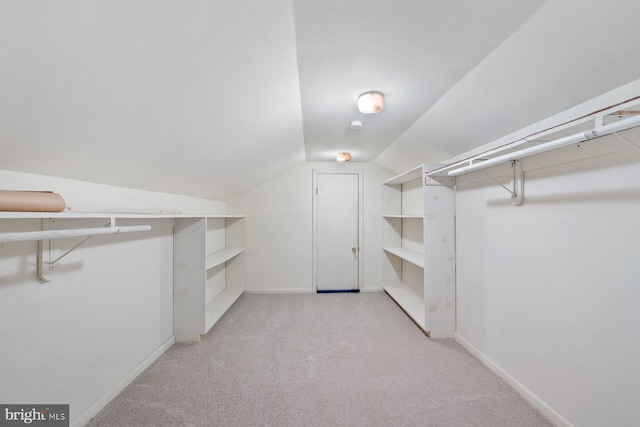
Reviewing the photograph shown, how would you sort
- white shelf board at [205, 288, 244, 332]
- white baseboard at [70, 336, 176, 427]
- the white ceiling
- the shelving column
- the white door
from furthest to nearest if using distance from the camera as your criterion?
the white door
white shelf board at [205, 288, 244, 332]
the shelving column
white baseboard at [70, 336, 176, 427]
the white ceiling

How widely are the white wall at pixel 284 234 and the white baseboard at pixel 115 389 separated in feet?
5.77

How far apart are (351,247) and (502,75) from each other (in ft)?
9.82

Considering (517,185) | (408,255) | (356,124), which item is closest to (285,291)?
(408,255)

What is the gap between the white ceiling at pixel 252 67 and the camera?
754 millimetres

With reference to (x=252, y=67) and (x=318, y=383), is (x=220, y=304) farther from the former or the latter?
(x=252, y=67)

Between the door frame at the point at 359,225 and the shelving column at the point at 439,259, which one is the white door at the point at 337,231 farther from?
the shelving column at the point at 439,259

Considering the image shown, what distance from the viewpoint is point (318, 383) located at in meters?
1.82

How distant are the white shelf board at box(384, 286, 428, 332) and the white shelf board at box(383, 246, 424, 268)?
59 centimetres

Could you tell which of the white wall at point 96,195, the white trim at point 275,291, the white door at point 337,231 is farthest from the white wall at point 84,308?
the white door at point 337,231

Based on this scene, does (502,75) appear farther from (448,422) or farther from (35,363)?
(35,363)

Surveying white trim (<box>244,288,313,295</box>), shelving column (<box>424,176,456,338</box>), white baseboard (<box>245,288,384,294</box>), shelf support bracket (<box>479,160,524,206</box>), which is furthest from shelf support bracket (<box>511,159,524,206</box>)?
white trim (<box>244,288,313,295</box>)

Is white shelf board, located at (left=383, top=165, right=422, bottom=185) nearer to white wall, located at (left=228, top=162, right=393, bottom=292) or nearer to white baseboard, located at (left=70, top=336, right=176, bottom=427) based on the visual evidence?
white wall, located at (left=228, top=162, right=393, bottom=292)

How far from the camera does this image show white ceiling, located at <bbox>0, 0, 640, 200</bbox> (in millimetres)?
754

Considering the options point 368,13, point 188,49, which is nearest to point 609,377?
point 368,13
